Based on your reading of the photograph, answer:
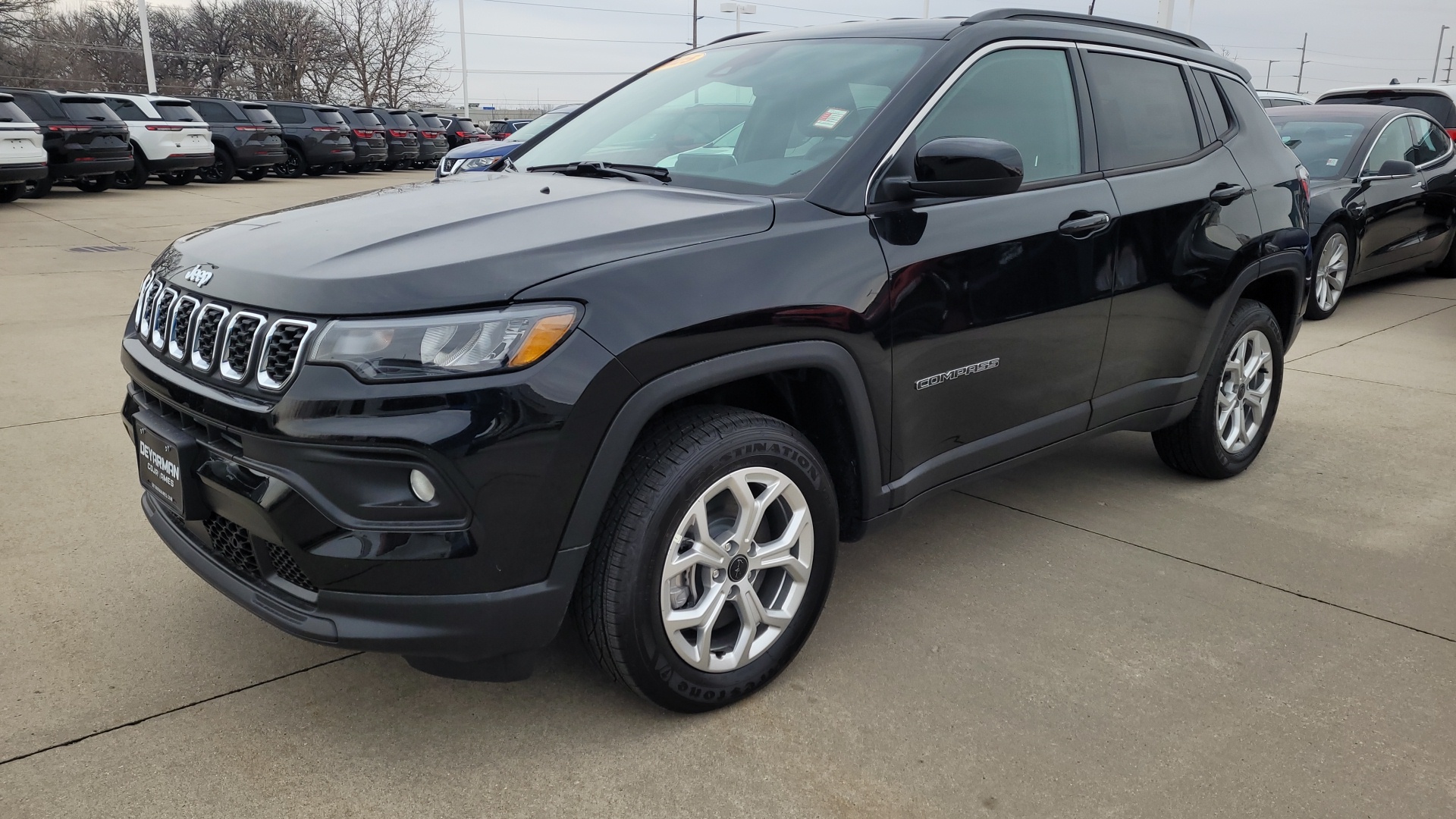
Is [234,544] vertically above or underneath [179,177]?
underneath

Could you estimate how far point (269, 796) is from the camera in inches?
90.7

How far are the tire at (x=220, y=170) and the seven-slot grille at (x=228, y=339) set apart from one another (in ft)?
67.1

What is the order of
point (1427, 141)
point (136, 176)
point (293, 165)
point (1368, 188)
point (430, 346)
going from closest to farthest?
point (430, 346) → point (1368, 188) → point (1427, 141) → point (136, 176) → point (293, 165)

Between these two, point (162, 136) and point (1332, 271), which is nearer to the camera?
point (1332, 271)

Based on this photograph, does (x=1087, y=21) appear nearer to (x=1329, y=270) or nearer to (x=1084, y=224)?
(x=1084, y=224)

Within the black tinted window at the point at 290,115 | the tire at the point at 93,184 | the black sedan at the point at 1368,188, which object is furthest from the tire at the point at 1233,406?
the black tinted window at the point at 290,115

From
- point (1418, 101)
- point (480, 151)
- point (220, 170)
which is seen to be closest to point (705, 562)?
point (480, 151)

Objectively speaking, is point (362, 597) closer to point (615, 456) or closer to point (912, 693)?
point (615, 456)

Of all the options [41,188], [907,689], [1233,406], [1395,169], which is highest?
[1395,169]

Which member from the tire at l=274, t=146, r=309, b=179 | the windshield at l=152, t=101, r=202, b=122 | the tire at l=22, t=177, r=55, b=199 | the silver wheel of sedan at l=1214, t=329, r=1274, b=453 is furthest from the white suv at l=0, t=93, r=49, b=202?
the silver wheel of sedan at l=1214, t=329, r=1274, b=453

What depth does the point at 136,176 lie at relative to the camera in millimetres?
19641

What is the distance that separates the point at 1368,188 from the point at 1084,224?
6.14m

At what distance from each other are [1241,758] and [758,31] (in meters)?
2.72

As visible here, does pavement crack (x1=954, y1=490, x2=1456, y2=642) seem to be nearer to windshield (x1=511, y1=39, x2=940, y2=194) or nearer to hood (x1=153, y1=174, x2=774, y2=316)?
windshield (x1=511, y1=39, x2=940, y2=194)
